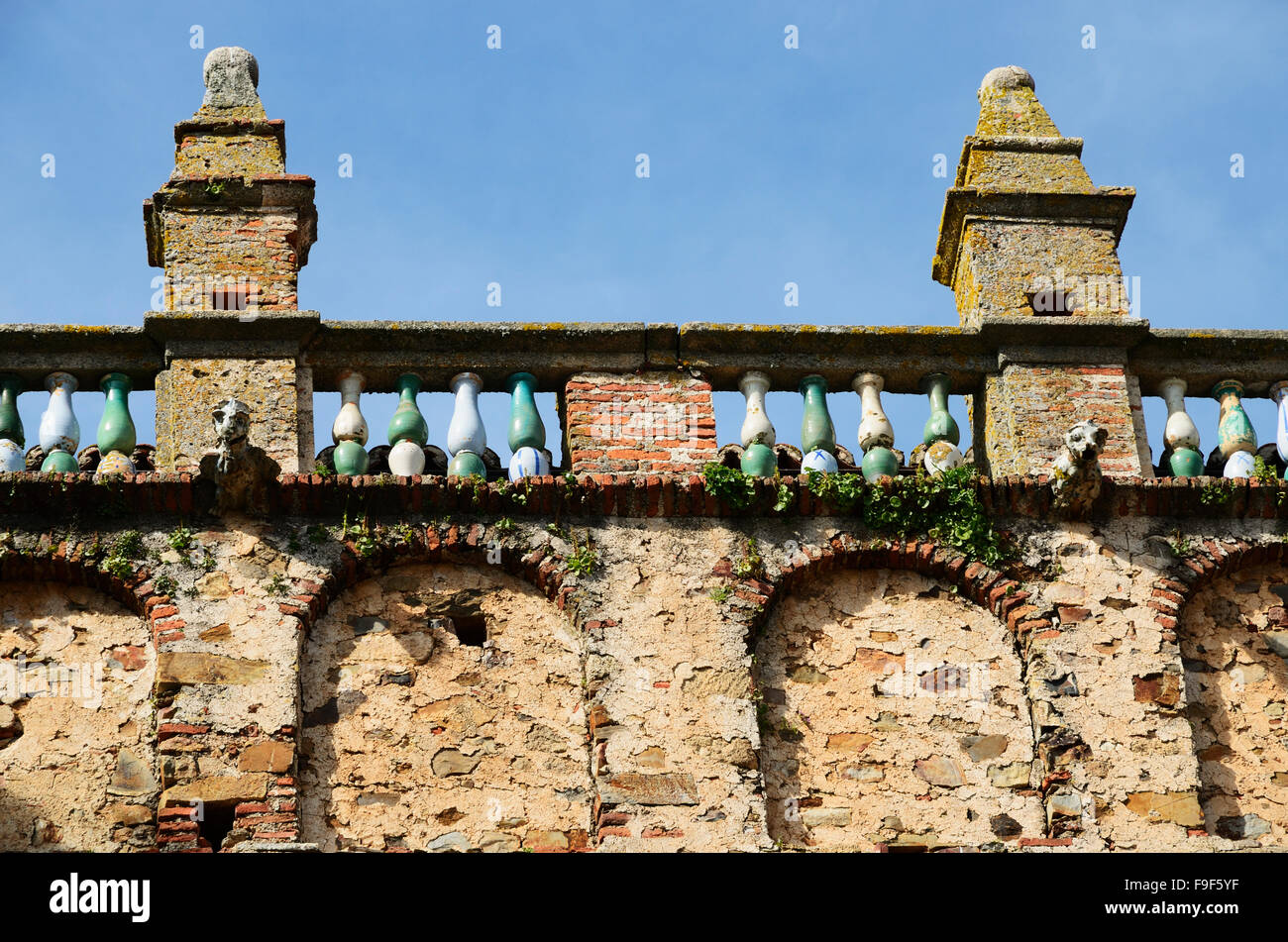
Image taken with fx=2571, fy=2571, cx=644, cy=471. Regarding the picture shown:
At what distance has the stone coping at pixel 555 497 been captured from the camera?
13.8 m

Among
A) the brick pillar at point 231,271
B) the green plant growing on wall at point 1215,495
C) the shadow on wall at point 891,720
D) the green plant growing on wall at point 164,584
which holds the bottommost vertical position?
the shadow on wall at point 891,720

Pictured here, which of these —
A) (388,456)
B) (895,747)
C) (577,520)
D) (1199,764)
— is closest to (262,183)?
(388,456)

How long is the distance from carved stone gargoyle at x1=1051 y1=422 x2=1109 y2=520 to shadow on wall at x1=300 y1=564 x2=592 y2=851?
2.84 metres

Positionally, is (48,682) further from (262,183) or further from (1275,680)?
(1275,680)

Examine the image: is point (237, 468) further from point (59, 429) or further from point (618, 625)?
point (618, 625)

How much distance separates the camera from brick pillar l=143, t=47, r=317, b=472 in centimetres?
1436

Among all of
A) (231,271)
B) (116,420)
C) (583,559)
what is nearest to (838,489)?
(583,559)

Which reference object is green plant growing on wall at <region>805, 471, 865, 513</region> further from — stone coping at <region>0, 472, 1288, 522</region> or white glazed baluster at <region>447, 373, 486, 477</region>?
white glazed baluster at <region>447, 373, 486, 477</region>

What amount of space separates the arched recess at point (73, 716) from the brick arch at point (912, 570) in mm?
3194

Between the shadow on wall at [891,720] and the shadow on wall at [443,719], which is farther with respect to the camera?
the shadow on wall at [891,720]

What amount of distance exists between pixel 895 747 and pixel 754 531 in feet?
4.76

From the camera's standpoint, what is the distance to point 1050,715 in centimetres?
1355

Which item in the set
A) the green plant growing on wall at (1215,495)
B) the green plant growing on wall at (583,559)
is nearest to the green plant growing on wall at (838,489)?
the green plant growing on wall at (583,559)

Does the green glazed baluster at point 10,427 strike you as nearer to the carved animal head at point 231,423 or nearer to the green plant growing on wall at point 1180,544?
the carved animal head at point 231,423
